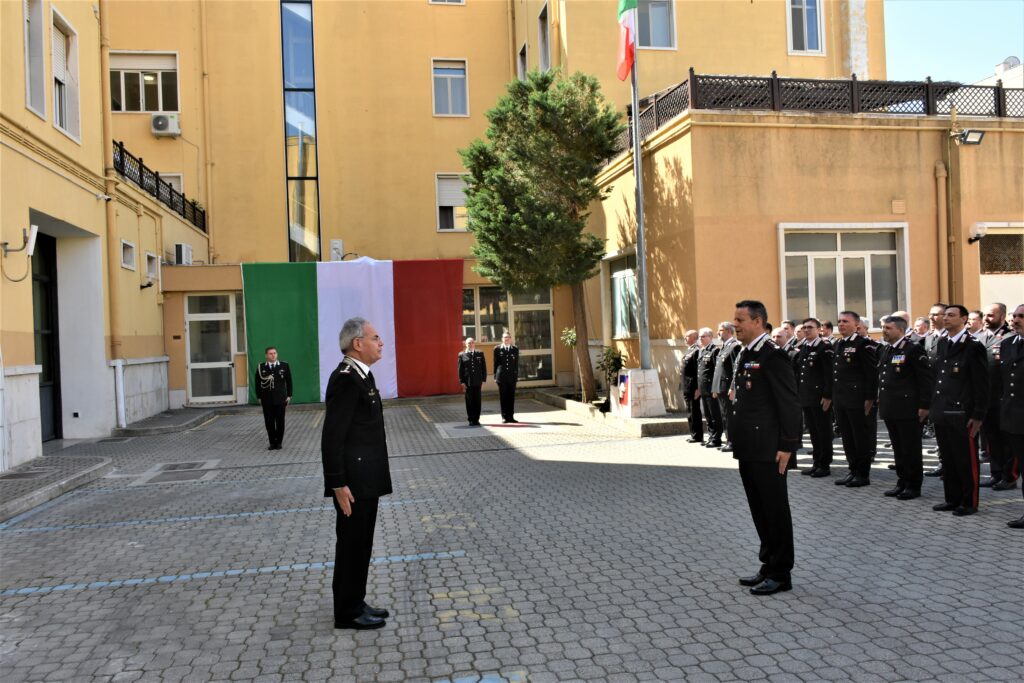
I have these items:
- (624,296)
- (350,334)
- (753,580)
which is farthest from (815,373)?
(624,296)

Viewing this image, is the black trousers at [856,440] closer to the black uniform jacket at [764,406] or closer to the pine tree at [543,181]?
the black uniform jacket at [764,406]

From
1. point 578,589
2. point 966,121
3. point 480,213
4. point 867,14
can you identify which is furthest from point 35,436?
point 867,14

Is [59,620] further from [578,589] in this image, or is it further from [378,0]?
[378,0]

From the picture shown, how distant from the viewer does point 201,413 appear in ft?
62.3

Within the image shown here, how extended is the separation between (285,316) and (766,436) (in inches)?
666

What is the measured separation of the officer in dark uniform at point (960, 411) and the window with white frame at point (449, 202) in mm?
18693

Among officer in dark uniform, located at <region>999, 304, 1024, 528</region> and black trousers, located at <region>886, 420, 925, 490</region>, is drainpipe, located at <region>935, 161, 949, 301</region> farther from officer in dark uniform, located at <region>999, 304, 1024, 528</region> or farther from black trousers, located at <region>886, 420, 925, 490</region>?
officer in dark uniform, located at <region>999, 304, 1024, 528</region>

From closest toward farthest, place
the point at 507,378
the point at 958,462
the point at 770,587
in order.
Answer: the point at 770,587, the point at 958,462, the point at 507,378

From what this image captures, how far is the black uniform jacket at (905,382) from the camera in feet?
25.8

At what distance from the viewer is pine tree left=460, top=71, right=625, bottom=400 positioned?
1603 cm

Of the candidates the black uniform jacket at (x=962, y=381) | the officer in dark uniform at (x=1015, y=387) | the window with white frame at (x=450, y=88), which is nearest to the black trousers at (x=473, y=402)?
the black uniform jacket at (x=962, y=381)

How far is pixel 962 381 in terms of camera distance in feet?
23.2

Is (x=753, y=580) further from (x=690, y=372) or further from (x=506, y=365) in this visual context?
(x=506, y=365)

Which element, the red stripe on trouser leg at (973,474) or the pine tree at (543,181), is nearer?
the red stripe on trouser leg at (973,474)
